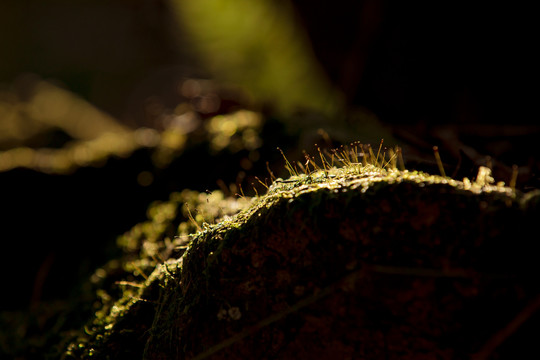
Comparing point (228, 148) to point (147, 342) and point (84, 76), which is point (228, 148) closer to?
point (147, 342)

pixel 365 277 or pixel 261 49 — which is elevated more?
pixel 261 49

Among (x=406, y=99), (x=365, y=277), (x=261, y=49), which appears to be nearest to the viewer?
(x=365, y=277)

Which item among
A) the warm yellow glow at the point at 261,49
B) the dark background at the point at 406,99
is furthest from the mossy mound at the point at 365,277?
the warm yellow glow at the point at 261,49

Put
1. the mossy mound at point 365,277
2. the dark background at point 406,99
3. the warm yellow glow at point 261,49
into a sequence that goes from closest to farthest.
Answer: the mossy mound at point 365,277 < the dark background at point 406,99 < the warm yellow glow at point 261,49

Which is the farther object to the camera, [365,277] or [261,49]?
[261,49]

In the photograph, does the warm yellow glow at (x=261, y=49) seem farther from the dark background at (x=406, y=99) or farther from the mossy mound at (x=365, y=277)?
the mossy mound at (x=365, y=277)

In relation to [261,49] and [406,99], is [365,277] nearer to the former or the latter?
[406,99]

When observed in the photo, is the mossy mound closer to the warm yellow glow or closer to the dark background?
the dark background

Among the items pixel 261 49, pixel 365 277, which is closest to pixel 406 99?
pixel 261 49

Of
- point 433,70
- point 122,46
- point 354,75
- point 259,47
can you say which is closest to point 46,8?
point 122,46
